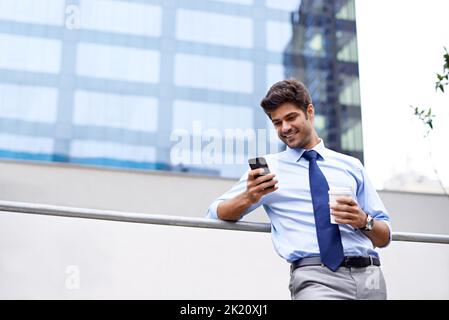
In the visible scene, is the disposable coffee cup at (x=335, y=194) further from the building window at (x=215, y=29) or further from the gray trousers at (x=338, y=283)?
the building window at (x=215, y=29)

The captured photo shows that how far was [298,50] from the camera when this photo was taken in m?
7.62

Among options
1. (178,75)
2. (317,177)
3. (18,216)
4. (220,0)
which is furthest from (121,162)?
(317,177)

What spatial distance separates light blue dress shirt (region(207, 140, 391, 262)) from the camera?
1.69 metres

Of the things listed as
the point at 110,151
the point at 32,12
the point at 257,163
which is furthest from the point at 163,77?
the point at 257,163

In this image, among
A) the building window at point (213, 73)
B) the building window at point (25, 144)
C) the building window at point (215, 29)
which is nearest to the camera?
the building window at point (25, 144)

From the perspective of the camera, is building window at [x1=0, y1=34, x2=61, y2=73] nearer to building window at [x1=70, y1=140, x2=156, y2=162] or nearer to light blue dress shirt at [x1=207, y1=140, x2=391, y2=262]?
building window at [x1=70, y1=140, x2=156, y2=162]

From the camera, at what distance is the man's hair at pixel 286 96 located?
1771 millimetres

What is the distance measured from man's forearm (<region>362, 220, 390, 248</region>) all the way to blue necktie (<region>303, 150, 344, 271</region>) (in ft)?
0.35

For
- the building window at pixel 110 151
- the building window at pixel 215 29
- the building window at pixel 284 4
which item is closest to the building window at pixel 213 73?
the building window at pixel 215 29

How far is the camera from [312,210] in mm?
1725

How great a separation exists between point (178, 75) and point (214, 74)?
0.45 metres

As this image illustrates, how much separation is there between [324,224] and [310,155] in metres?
0.25

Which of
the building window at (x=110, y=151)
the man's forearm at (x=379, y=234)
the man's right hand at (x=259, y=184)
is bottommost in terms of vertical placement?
the man's forearm at (x=379, y=234)

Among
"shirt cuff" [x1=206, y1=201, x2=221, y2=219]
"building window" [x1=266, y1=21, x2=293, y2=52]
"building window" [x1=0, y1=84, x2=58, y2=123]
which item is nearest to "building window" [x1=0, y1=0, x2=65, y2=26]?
"building window" [x1=0, y1=84, x2=58, y2=123]
